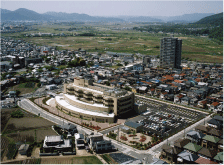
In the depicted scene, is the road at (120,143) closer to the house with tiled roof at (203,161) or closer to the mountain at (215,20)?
the house with tiled roof at (203,161)

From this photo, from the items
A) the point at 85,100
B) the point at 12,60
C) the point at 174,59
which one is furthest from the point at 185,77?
the point at 12,60

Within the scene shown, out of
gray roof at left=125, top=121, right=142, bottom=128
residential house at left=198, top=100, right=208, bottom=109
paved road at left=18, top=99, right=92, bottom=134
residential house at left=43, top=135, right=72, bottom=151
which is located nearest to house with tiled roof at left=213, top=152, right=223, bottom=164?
gray roof at left=125, top=121, right=142, bottom=128

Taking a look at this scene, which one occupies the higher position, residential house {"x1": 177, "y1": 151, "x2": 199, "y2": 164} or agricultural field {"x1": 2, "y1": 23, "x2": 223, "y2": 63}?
agricultural field {"x1": 2, "y1": 23, "x2": 223, "y2": 63}

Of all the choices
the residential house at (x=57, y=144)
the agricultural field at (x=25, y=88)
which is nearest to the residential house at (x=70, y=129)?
the residential house at (x=57, y=144)

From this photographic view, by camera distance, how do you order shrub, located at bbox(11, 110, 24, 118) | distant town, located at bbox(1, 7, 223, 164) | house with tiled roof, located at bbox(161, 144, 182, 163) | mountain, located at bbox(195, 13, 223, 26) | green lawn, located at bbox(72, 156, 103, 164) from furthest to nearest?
1. mountain, located at bbox(195, 13, 223, 26)
2. shrub, located at bbox(11, 110, 24, 118)
3. distant town, located at bbox(1, 7, 223, 164)
4. house with tiled roof, located at bbox(161, 144, 182, 163)
5. green lawn, located at bbox(72, 156, 103, 164)

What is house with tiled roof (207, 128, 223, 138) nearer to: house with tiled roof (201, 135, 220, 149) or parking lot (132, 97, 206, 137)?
house with tiled roof (201, 135, 220, 149)

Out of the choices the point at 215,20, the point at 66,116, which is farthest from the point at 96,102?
the point at 215,20
